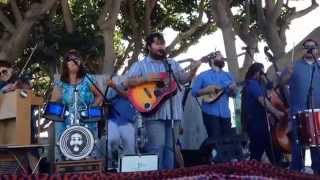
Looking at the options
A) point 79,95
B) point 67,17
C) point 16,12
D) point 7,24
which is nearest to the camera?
point 79,95

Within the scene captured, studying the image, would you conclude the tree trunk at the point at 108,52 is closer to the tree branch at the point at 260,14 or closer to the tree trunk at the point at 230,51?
the tree trunk at the point at 230,51

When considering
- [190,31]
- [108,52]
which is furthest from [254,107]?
[190,31]

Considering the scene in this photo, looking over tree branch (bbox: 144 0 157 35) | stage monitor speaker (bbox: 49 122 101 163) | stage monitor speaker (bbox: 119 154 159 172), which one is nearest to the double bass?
stage monitor speaker (bbox: 119 154 159 172)

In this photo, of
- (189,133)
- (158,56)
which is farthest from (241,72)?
(158,56)

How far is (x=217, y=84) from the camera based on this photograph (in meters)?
8.40

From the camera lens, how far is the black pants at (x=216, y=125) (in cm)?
833

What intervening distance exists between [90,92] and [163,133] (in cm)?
100

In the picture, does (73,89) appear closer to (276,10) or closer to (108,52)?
(108,52)

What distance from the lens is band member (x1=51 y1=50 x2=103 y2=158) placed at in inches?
293

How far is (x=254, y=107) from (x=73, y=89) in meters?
2.40

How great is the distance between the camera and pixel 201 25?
1778 centimetres

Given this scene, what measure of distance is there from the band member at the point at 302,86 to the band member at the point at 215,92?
0.84 m

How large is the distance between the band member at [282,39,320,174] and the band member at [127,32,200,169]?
1331 mm

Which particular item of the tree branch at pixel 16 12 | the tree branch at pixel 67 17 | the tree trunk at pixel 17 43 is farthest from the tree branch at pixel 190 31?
the tree trunk at pixel 17 43
